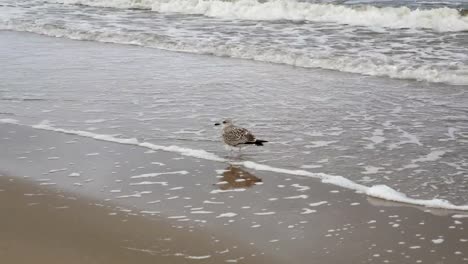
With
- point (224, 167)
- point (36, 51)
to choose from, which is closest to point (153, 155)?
point (224, 167)

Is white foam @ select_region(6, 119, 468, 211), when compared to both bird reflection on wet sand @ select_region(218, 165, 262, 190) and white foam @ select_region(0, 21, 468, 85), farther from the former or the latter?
white foam @ select_region(0, 21, 468, 85)

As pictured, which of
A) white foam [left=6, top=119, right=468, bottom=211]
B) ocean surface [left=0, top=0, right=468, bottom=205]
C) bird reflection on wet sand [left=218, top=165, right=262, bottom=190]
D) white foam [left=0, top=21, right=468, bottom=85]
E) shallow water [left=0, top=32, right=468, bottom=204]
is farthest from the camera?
white foam [left=0, top=21, right=468, bottom=85]

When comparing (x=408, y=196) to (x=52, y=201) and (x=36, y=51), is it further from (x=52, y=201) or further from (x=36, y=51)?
(x=36, y=51)

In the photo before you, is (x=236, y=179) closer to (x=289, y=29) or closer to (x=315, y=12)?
(x=289, y=29)

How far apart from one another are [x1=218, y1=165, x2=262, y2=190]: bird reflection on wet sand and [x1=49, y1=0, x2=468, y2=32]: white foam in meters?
9.89

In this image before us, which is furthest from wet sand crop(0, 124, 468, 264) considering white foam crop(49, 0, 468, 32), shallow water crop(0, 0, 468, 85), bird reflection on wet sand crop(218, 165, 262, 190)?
white foam crop(49, 0, 468, 32)

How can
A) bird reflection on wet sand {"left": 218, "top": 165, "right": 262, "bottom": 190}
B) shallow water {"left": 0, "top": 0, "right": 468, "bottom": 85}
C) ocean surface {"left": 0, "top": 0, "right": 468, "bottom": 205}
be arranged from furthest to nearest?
shallow water {"left": 0, "top": 0, "right": 468, "bottom": 85} → ocean surface {"left": 0, "top": 0, "right": 468, "bottom": 205} → bird reflection on wet sand {"left": 218, "top": 165, "right": 262, "bottom": 190}

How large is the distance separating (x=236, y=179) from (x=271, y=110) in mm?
2560

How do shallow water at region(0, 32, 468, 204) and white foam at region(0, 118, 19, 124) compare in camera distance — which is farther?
white foam at region(0, 118, 19, 124)

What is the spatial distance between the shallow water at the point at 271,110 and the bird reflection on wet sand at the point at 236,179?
36 centimetres

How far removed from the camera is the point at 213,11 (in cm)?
1873

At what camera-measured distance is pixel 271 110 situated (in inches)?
338

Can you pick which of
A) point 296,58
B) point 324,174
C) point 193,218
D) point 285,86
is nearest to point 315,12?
point 296,58

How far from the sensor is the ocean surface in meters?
6.83
